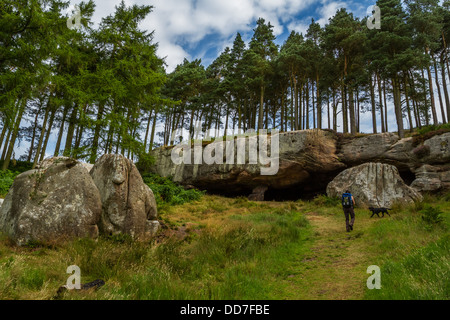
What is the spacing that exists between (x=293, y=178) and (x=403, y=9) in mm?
26401

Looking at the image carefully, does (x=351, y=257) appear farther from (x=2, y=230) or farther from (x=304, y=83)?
(x=304, y=83)

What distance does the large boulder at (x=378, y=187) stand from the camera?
15.2 meters

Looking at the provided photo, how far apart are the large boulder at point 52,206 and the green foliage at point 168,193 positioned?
7.63 metres

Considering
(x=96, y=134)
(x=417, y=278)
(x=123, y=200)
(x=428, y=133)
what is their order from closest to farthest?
1. (x=417, y=278)
2. (x=123, y=200)
3. (x=96, y=134)
4. (x=428, y=133)

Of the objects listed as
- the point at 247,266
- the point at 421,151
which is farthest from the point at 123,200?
the point at 421,151

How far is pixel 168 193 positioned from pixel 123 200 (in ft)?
32.2

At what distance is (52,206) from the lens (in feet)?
22.2

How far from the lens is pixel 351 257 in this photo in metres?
6.06

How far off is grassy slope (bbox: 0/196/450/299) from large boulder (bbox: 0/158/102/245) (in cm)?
54

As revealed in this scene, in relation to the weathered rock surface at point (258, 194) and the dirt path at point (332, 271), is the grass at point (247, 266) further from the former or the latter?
the weathered rock surface at point (258, 194)

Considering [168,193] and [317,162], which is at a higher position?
[317,162]

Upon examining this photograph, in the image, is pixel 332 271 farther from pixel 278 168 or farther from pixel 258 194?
pixel 258 194
